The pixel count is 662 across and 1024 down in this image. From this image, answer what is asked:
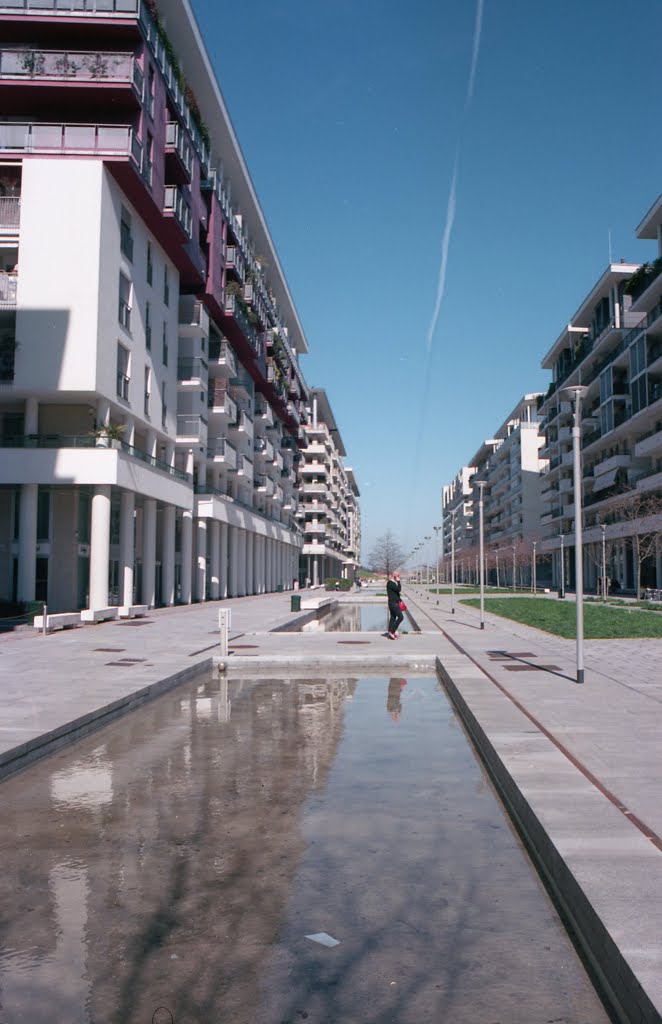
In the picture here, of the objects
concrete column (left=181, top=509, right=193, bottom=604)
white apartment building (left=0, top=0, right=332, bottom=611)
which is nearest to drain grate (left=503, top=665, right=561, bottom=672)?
white apartment building (left=0, top=0, right=332, bottom=611)

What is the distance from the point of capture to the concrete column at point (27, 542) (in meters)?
27.7

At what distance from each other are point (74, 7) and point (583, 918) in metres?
32.6

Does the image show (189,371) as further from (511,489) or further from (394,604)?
(511,489)

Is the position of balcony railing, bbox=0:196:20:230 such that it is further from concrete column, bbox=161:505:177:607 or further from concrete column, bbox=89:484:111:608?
concrete column, bbox=161:505:177:607

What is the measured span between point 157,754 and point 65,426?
24479mm

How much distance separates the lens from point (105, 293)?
28.2 metres

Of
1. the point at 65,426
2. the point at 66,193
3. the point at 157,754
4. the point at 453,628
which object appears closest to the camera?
the point at 157,754

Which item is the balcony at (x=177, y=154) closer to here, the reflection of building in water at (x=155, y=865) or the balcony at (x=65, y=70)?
the balcony at (x=65, y=70)

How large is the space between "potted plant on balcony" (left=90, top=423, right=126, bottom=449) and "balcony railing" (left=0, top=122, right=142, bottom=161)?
896cm

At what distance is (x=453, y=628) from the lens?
25.5 meters

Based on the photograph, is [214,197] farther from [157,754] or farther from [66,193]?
[157,754]

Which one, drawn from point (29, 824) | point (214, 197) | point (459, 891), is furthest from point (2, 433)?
point (459, 891)

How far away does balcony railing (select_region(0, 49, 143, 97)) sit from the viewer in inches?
1108

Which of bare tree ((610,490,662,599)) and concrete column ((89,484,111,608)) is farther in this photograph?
bare tree ((610,490,662,599))
